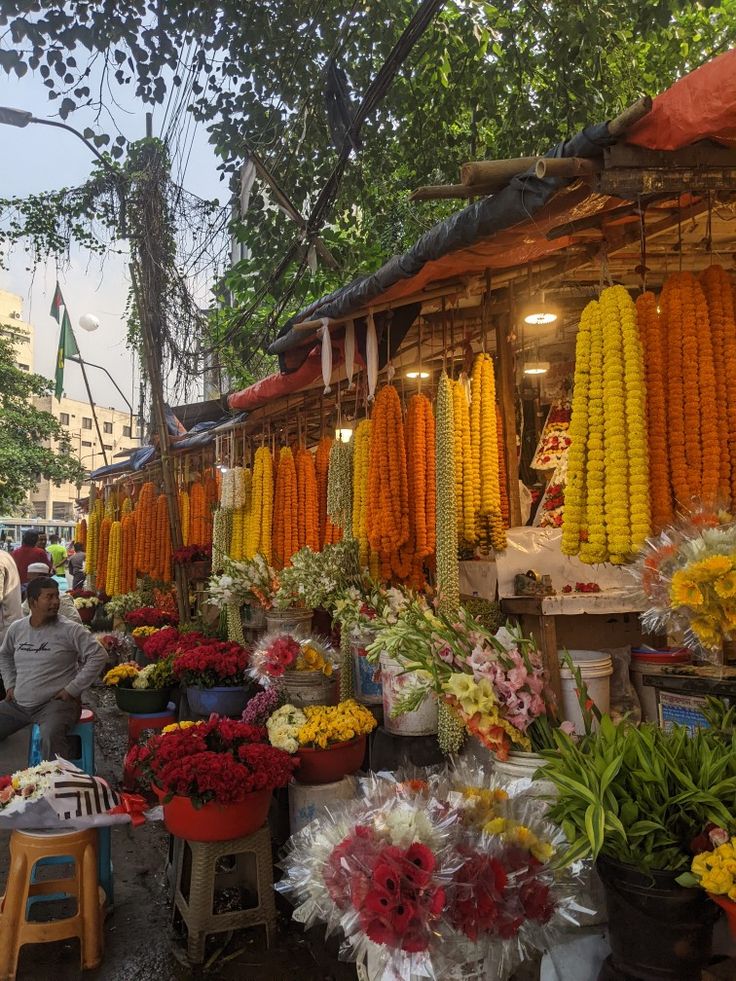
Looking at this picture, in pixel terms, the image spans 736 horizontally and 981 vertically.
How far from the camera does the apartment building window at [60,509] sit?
49406mm

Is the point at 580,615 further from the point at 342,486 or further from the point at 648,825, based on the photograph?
the point at 648,825

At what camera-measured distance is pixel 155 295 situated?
322 inches

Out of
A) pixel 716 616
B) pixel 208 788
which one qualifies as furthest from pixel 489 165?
pixel 208 788

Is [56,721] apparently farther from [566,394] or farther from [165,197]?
[165,197]

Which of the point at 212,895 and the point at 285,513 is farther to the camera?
the point at 285,513

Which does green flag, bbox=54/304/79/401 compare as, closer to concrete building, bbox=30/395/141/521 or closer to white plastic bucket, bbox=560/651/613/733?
white plastic bucket, bbox=560/651/613/733

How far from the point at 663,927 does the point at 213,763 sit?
7.00 feet

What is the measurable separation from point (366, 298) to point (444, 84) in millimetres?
5459

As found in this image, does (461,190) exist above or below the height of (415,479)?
above

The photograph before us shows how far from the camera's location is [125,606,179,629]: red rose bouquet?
848 cm

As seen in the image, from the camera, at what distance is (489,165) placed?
237 centimetres

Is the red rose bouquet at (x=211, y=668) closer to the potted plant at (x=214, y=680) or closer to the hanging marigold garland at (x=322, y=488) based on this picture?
the potted plant at (x=214, y=680)

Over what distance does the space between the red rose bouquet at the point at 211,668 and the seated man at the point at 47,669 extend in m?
0.62

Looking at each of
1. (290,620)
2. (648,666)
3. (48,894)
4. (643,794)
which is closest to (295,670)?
(290,620)
